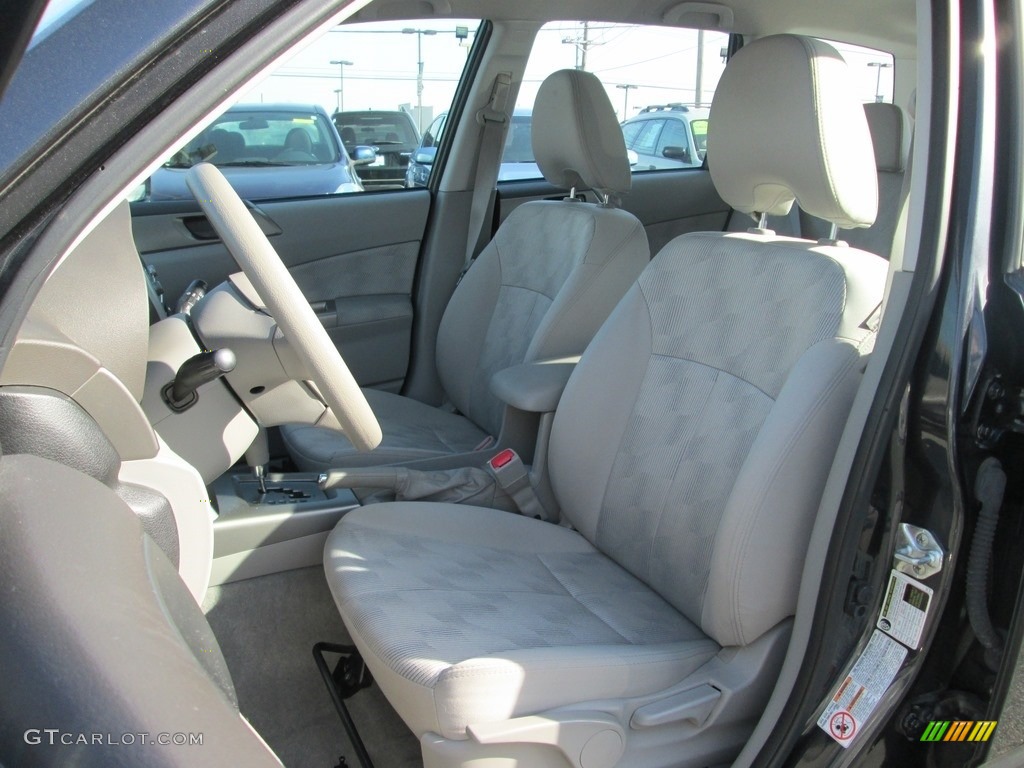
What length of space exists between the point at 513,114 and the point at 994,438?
2158 mm

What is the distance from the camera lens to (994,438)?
1.13 metres

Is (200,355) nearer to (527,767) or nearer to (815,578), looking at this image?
(527,767)

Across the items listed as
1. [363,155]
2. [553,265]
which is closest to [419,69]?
[363,155]

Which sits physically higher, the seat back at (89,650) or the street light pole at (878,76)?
the street light pole at (878,76)

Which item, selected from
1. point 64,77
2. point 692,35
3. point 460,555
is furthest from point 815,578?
point 692,35

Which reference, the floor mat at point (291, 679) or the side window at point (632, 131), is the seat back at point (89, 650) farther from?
the side window at point (632, 131)

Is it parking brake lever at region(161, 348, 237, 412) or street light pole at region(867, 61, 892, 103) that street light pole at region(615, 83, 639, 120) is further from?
parking brake lever at region(161, 348, 237, 412)

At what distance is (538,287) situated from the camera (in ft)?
8.42

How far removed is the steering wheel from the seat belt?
5.36 ft

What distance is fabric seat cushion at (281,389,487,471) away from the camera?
216 cm

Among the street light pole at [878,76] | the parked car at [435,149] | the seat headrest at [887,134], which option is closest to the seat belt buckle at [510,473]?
the parked car at [435,149]

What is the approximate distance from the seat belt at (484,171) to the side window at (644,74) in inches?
3.5

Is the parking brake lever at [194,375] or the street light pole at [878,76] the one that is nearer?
the parking brake lever at [194,375]

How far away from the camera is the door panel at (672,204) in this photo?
3545 millimetres
